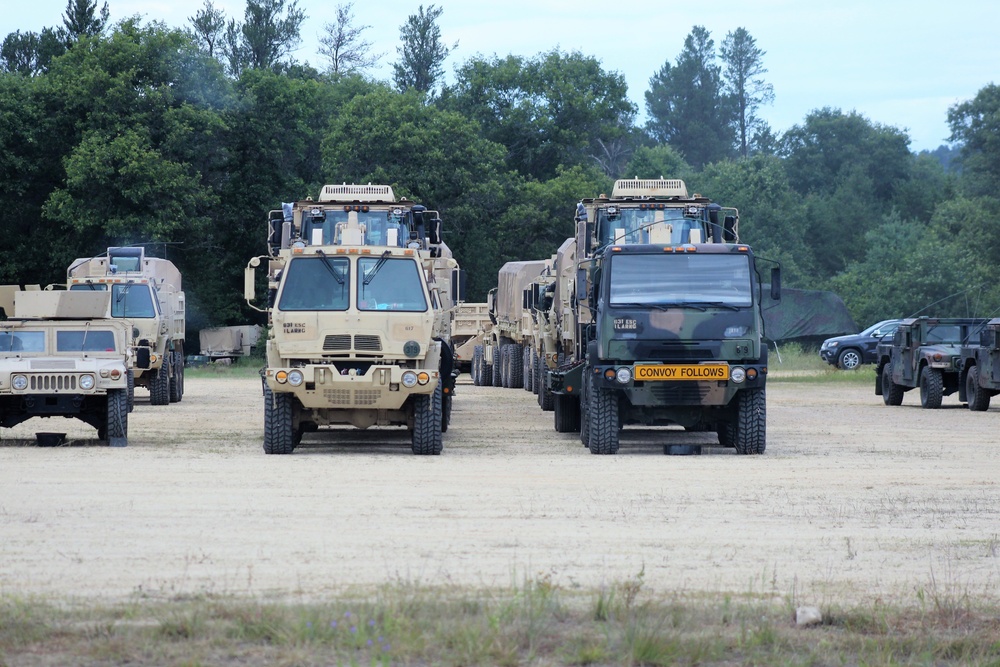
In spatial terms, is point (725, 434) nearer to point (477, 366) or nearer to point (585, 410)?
point (585, 410)

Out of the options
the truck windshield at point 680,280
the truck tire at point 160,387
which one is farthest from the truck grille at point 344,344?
the truck tire at point 160,387

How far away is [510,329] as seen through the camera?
34.5m

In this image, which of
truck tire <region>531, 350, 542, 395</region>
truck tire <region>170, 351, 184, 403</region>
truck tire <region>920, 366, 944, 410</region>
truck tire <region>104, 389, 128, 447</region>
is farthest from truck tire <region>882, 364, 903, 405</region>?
truck tire <region>104, 389, 128, 447</region>

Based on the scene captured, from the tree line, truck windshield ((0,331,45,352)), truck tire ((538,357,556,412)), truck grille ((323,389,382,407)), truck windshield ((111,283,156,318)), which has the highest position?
the tree line

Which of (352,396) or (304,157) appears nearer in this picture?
(352,396)

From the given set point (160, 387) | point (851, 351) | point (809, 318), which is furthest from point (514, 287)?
point (809, 318)

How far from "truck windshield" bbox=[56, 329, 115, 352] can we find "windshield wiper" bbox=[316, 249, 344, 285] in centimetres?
360

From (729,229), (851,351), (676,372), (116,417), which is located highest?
(729,229)

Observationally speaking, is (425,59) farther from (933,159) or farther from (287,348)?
(287,348)

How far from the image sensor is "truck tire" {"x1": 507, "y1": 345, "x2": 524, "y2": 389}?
113 ft

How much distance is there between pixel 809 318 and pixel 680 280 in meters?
37.1

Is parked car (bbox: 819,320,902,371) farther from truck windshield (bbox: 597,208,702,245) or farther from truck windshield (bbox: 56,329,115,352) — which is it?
truck windshield (bbox: 56,329,115,352)

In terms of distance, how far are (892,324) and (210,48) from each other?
41.7 metres

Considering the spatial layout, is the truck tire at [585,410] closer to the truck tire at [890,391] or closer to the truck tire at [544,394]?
the truck tire at [544,394]
